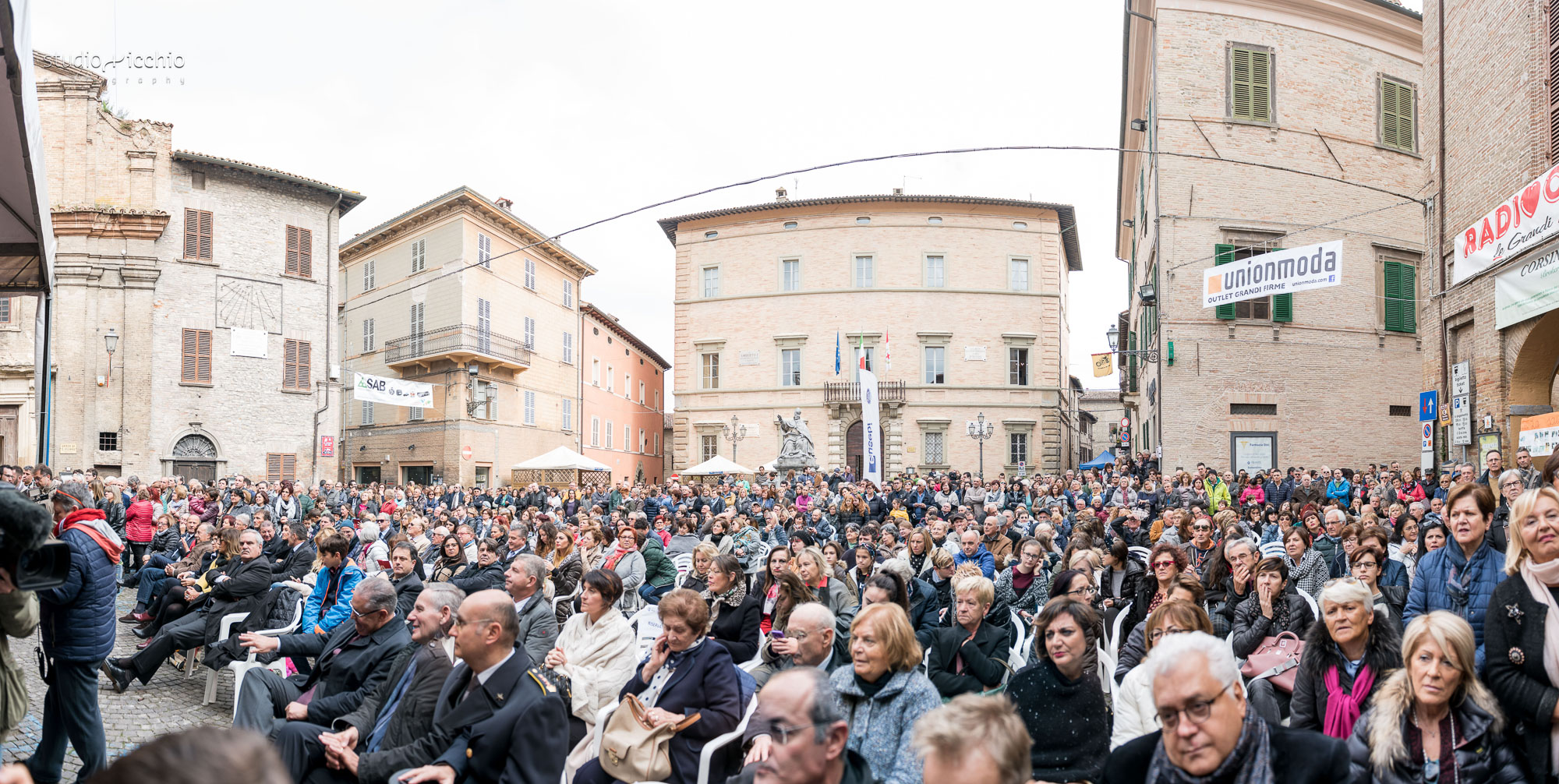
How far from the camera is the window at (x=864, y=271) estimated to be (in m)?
35.6

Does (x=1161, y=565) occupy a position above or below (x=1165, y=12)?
below

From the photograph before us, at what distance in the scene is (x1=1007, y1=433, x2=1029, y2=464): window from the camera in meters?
34.3

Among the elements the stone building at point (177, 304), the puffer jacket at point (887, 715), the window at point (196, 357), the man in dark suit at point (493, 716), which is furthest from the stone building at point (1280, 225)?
the window at point (196, 357)

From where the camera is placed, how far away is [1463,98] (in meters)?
Result: 13.2

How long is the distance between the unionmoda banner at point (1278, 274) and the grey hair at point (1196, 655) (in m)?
14.5

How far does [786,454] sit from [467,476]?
433 inches

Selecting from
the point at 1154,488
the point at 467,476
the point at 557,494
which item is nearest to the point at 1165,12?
the point at 1154,488

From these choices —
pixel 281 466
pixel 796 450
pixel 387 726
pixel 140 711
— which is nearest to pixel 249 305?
pixel 281 466

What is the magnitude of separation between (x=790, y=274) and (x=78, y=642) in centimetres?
3268

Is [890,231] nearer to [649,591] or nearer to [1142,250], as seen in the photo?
[1142,250]

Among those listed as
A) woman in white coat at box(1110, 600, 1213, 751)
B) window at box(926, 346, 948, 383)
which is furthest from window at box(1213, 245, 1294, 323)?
woman in white coat at box(1110, 600, 1213, 751)

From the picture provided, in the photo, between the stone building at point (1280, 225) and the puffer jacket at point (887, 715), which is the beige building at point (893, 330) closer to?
the stone building at point (1280, 225)

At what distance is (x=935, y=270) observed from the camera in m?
35.6

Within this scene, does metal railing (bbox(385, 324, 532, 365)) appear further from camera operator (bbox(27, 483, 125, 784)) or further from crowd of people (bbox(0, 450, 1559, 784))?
camera operator (bbox(27, 483, 125, 784))
